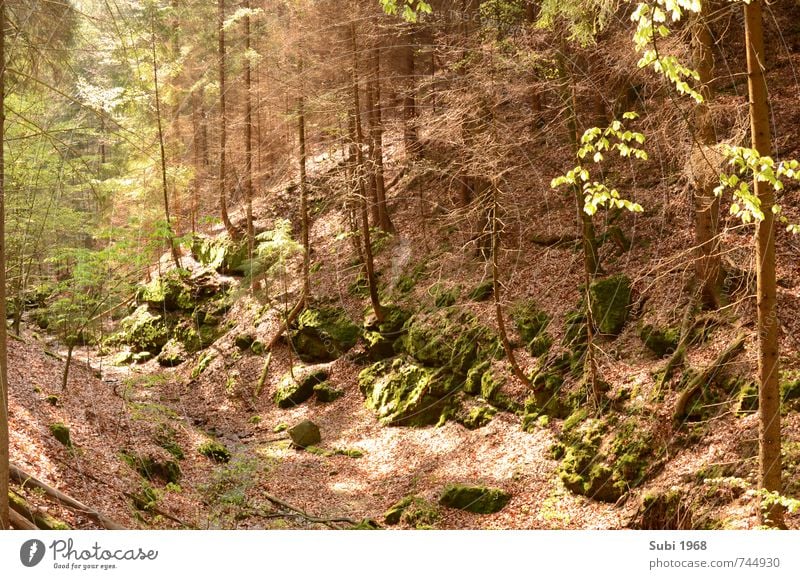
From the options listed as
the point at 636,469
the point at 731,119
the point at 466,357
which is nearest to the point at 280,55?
the point at 466,357

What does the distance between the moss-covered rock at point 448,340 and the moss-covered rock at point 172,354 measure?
5.88 metres

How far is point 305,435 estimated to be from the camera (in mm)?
12484

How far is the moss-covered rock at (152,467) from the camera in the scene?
8977mm

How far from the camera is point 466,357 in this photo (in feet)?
41.0

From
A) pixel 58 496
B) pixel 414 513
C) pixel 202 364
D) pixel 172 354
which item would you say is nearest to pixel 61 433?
pixel 58 496

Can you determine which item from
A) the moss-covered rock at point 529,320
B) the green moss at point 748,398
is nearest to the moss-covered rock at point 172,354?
the moss-covered rock at point 529,320

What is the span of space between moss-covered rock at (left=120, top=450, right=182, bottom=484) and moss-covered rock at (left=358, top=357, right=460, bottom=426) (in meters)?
4.56

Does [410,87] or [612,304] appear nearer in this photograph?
A: [612,304]

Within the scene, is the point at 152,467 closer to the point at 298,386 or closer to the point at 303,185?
the point at 298,386

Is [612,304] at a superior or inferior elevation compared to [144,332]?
superior

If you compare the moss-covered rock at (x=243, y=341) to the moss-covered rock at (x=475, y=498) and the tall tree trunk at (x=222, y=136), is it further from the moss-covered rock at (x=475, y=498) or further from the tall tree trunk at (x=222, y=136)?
the moss-covered rock at (x=475, y=498)

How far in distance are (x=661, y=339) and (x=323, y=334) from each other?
28.2ft

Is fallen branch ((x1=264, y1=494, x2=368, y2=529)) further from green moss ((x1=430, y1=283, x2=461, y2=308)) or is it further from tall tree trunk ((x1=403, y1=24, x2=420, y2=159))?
tall tree trunk ((x1=403, y1=24, x2=420, y2=159))
